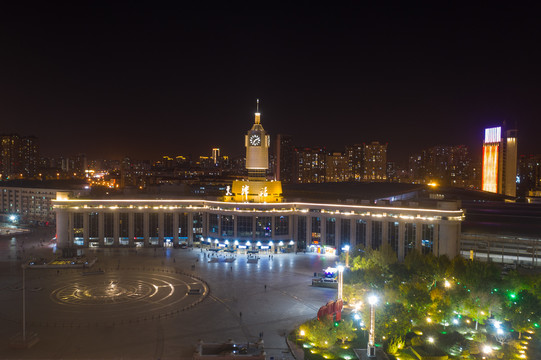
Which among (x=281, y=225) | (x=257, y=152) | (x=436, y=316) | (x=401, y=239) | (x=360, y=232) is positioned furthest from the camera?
(x=257, y=152)

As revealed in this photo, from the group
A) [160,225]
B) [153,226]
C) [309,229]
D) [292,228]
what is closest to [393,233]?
[309,229]

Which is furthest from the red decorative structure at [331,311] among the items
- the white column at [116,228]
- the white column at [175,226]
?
the white column at [116,228]

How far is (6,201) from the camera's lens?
130 meters

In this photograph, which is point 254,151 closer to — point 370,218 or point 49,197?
point 370,218

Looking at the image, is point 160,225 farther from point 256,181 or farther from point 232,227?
point 256,181

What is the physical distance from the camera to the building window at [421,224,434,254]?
223ft

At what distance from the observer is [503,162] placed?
511 feet

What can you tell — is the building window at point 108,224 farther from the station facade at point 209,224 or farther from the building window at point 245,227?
the building window at point 245,227

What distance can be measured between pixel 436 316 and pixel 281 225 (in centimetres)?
4002

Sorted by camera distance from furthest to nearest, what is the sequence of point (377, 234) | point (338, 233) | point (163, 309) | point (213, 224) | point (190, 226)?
1. point (190, 226)
2. point (213, 224)
3. point (338, 233)
4. point (377, 234)
5. point (163, 309)

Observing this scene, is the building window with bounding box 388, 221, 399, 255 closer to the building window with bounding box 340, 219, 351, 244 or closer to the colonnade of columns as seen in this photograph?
the colonnade of columns

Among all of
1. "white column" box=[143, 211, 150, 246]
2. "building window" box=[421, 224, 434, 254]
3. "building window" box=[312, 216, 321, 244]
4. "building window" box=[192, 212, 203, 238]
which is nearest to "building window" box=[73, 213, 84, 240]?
"white column" box=[143, 211, 150, 246]

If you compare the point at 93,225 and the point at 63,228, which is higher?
the point at 93,225

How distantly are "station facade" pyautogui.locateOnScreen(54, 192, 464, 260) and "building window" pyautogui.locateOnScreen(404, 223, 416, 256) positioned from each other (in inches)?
284
